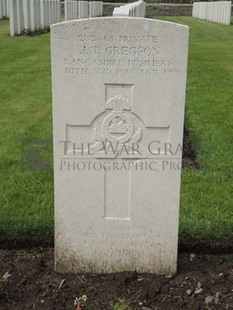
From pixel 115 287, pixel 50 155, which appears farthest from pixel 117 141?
pixel 50 155

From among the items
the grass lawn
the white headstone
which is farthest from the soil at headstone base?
the grass lawn

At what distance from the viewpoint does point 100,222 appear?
284cm

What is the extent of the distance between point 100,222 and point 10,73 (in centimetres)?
703

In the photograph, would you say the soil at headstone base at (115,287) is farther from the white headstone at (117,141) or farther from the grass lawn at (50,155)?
the grass lawn at (50,155)

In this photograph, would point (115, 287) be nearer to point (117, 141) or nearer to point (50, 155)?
point (117, 141)

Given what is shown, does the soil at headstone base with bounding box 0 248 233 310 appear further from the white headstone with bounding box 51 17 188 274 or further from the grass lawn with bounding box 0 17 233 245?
the grass lawn with bounding box 0 17 233 245

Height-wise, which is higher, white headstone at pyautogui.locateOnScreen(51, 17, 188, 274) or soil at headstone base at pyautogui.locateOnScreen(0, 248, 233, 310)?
white headstone at pyautogui.locateOnScreen(51, 17, 188, 274)

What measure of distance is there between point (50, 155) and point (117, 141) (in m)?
2.21

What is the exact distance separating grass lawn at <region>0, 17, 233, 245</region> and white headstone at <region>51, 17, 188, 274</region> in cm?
49

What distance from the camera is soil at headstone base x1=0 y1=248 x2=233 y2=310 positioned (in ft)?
8.74

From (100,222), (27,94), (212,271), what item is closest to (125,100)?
(100,222)

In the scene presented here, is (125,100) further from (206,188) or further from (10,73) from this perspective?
(10,73)

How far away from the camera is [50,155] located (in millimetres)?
4805

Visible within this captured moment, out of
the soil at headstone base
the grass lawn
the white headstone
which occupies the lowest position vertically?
the soil at headstone base
